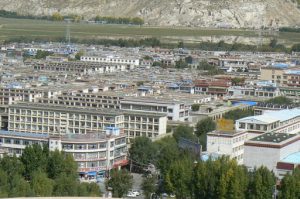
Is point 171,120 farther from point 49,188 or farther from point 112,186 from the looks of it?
point 49,188

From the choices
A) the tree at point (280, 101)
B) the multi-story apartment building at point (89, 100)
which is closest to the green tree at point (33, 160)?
the multi-story apartment building at point (89, 100)

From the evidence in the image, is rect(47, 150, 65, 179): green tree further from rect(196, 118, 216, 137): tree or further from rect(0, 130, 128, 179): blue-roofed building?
rect(196, 118, 216, 137): tree

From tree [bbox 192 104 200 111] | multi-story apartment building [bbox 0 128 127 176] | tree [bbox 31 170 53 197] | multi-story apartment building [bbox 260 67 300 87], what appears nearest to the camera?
tree [bbox 31 170 53 197]

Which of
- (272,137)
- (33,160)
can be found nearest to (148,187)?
(33,160)

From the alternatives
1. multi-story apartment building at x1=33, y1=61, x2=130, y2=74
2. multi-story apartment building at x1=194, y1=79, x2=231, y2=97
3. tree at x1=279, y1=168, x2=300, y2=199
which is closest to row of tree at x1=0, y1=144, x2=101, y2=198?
tree at x1=279, y1=168, x2=300, y2=199

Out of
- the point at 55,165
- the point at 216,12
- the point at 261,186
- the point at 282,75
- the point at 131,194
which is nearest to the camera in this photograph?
the point at 261,186

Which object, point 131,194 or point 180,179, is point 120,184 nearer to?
point 131,194
